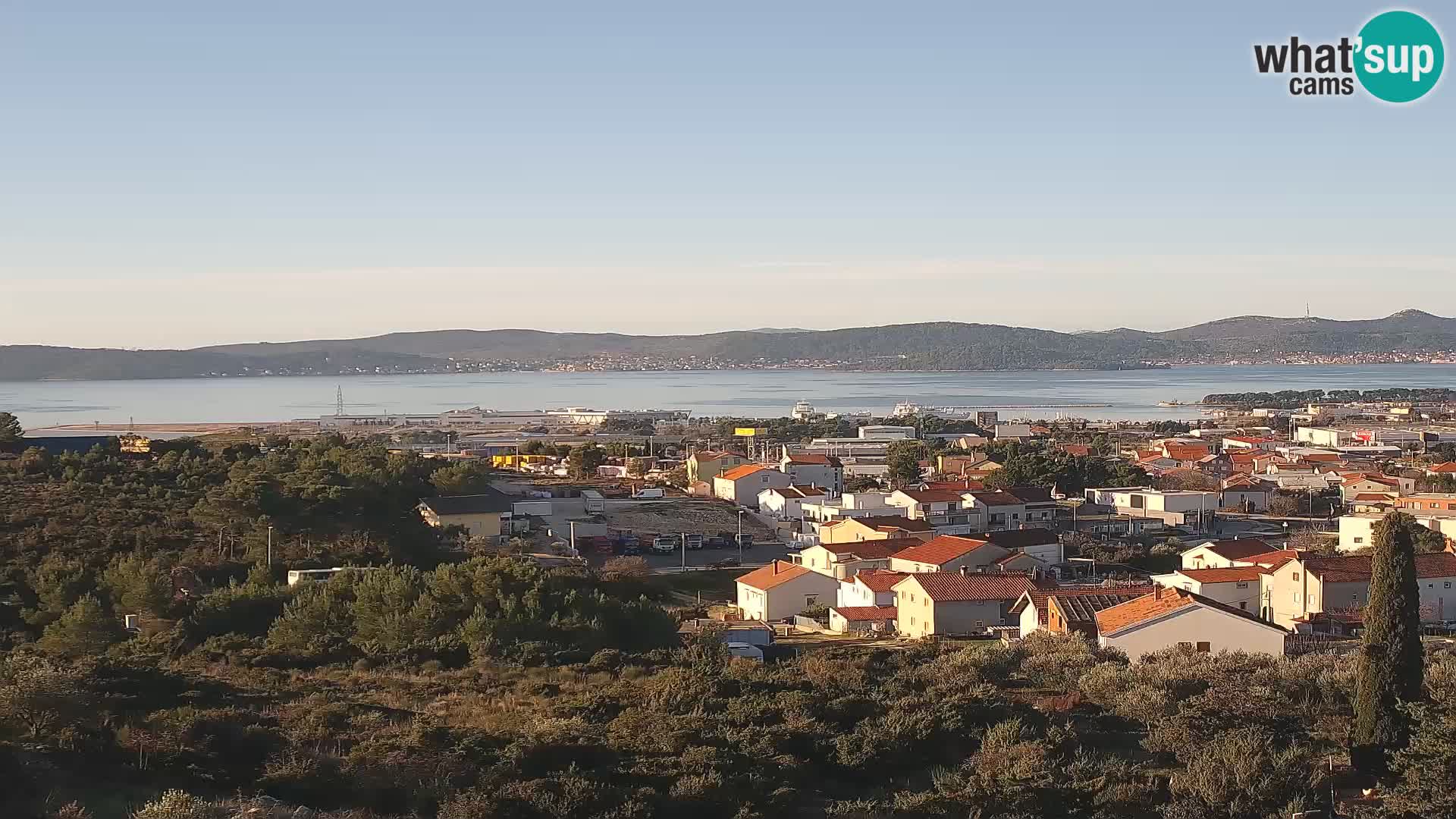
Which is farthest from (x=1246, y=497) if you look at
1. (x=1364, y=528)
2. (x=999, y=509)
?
(x=1364, y=528)

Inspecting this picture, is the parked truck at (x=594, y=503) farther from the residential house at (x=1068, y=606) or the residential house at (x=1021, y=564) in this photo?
the residential house at (x=1068, y=606)

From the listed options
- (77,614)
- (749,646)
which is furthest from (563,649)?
(77,614)

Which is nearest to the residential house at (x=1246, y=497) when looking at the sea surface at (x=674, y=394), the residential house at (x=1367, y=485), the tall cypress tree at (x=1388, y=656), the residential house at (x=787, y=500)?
the residential house at (x=1367, y=485)

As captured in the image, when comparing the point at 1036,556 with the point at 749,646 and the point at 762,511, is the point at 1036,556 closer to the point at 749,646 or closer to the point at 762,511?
the point at 749,646

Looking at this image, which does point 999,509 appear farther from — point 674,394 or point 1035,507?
point 674,394

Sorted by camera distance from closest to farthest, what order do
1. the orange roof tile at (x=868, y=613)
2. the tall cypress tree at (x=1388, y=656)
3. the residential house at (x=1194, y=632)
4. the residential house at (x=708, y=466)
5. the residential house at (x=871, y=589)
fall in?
the tall cypress tree at (x=1388, y=656) < the residential house at (x=1194, y=632) < the orange roof tile at (x=868, y=613) < the residential house at (x=871, y=589) < the residential house at (x=708, y=466)
